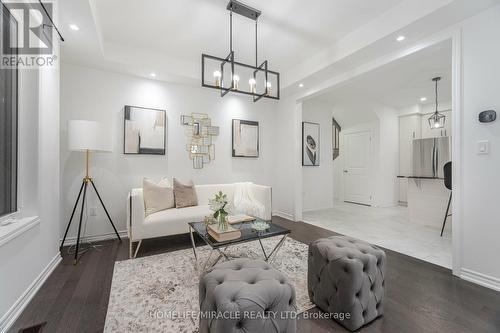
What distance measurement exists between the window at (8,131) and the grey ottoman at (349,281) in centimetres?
257

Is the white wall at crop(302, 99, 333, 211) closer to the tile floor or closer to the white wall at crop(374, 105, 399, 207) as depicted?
the tile floor

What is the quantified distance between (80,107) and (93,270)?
2276 millimetres

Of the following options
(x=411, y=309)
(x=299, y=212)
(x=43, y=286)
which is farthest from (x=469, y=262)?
(x=43, y=286)

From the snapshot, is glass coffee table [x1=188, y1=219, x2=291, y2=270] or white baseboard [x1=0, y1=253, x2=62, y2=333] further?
glass coffee table [x1=188, y1=219, x2=291, y2=270]

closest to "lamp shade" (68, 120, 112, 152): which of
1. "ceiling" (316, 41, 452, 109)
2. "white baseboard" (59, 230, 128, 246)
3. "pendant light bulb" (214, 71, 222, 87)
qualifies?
"white baseboard" (59, 230, 128, 246)

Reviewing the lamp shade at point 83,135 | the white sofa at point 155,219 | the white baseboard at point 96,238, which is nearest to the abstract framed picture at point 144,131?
the lamp shade at point 83,135

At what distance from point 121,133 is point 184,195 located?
140 centimetres

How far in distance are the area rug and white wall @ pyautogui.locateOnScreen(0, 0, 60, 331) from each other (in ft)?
2.05

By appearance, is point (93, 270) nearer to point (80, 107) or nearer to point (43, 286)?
point (43, 286)

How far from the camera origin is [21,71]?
197 cm

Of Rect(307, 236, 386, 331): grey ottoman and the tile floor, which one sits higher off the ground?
Rect(307, 236, 386, 331): grey ottoman

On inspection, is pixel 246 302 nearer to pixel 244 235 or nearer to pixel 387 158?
pixel 244 235

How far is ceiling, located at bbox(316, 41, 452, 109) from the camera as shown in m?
3.16

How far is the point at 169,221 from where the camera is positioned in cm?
284
